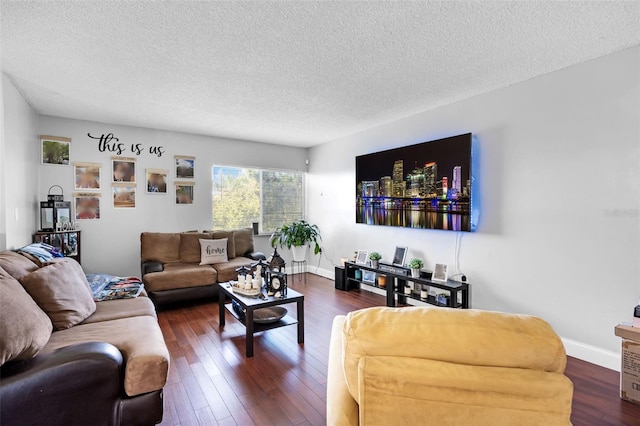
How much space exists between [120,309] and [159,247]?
1.98 meters

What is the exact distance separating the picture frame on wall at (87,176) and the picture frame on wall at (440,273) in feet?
15.3

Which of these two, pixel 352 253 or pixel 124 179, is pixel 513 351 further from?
pixel 124 179

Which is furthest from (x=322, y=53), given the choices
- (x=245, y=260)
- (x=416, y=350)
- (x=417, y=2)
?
(x=245, y=260)

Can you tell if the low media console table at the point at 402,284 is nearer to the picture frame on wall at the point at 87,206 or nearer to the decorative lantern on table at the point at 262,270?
the decorative lantern on table at the point at 262,270

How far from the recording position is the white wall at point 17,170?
9.04 ft

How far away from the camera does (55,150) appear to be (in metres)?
4.13

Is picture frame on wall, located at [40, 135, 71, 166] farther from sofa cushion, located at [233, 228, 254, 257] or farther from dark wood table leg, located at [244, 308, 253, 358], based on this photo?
dark wood table leg, located at [244, 308, 253, 358]

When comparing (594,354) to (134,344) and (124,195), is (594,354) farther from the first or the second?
(124,195)

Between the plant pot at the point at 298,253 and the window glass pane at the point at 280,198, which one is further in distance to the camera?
the window glass pane at the point at 280,198

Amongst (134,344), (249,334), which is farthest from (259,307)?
(134,344)

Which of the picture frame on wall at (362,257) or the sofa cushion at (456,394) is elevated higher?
the sofa cushion at (456,394)

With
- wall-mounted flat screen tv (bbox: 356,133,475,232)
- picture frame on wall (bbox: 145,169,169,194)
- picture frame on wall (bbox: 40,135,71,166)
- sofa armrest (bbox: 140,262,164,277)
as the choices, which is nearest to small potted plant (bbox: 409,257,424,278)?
wall-mounted flat screen tv (bbox: 356,133,475,232)

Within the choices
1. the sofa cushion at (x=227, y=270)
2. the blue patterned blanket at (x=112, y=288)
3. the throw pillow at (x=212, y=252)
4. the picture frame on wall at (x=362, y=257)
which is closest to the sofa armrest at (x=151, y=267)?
the blue patterned blanket at (x=112, y=288)

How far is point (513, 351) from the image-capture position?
93 cm
